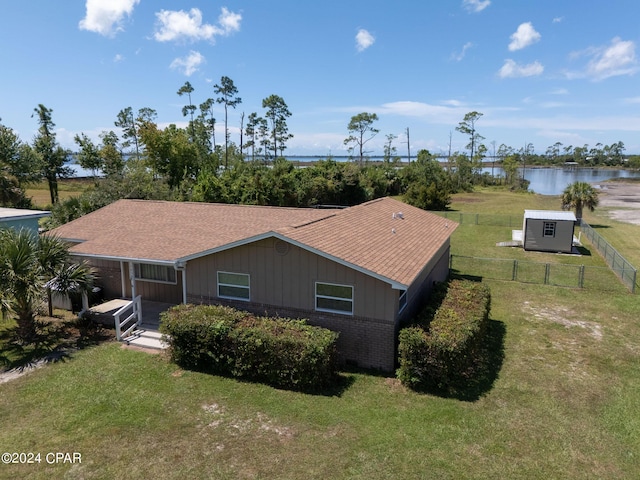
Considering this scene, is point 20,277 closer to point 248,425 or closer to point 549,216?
point 248,425

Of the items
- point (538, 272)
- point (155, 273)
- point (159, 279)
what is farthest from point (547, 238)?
point (155, 273)

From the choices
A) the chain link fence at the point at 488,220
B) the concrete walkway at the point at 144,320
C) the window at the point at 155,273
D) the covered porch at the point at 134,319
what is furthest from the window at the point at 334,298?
the chain link fence at the point at 488,220

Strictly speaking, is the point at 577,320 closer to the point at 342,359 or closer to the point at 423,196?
the point at 342,359

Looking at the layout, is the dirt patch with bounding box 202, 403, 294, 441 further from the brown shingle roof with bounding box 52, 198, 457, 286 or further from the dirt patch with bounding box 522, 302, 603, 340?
the dirt patch with bounding box 522, 302, 603, 340

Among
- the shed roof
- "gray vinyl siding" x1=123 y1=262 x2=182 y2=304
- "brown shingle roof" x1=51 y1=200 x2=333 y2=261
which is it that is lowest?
"gray vinyl siding" x1=123 y1=262 x2=182 y2=304

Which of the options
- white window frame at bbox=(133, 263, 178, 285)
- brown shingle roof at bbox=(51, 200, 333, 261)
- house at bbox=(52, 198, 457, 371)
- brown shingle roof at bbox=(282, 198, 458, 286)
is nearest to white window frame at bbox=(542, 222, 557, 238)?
brown shingle roof at bbox=(282, 198, 458, 286)

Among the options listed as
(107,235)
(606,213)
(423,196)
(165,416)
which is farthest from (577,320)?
(606,213)

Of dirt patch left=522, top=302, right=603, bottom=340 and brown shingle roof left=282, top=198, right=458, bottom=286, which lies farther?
dirt patch left=522, top=302, right=603, bottom=340

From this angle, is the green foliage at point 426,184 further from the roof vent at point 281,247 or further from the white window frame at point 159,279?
the roof vent at point 281,247
